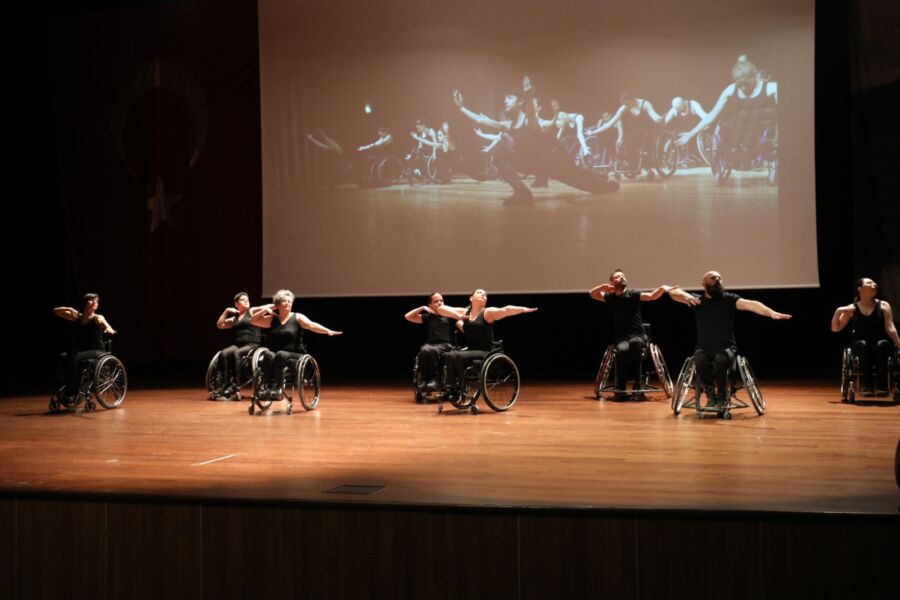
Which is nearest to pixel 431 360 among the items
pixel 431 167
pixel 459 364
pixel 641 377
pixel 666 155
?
pixel 459 364

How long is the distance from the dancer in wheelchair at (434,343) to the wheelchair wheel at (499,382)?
412 millimetres

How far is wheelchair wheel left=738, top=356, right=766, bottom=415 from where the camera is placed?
19.7 ft

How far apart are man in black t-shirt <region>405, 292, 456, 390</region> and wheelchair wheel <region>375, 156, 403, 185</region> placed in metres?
1.87

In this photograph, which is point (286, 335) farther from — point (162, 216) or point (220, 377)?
point (162, 216)

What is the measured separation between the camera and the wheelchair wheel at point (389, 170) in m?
8.95

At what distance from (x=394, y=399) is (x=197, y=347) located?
3.45 metres

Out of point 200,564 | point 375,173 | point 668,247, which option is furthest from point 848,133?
point 200,564

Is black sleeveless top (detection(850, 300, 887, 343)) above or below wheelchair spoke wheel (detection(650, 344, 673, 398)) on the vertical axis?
above

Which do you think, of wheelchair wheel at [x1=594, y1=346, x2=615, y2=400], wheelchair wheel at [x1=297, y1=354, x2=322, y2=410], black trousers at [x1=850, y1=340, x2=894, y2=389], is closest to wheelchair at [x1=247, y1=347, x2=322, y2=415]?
wheelchair wheel at [x1=297, y1=354, x2=322, y2=410]

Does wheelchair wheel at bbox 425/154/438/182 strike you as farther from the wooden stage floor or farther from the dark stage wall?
the wooden stage floor

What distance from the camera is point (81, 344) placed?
7375 mm

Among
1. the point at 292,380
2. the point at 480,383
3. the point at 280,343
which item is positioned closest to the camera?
the point at 480,383

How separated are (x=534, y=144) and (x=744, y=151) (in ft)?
5.93

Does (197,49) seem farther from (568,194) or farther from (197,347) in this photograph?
(568,194)
